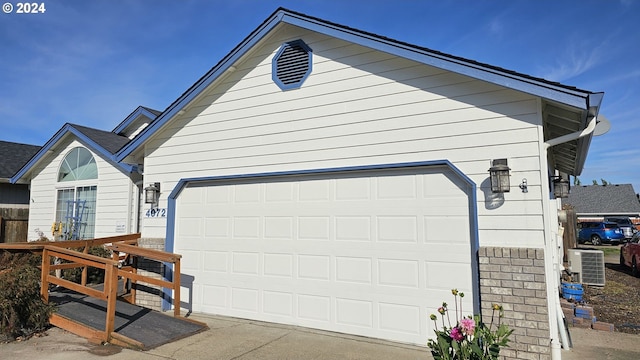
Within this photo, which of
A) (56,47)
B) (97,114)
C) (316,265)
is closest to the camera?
(316,265)

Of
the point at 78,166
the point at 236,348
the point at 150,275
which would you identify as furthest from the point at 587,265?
the point at 78,166

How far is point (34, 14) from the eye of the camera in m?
7.91

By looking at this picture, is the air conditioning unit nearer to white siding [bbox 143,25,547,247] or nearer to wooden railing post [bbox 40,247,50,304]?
white siding [bbox 143,25,547,247]

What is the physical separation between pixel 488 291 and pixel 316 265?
2604 millimetres

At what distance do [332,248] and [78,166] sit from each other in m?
9.42

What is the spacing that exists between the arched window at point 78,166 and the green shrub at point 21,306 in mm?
5573

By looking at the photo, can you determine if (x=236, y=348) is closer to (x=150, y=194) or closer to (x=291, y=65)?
(x=150, y=194)

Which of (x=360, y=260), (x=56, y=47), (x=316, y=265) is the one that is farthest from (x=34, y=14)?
(x=360, y=260)

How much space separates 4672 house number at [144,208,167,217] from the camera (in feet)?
24.8

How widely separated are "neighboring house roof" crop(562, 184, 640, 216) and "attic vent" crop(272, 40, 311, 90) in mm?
36669

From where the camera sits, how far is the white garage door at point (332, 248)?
5.25 metres

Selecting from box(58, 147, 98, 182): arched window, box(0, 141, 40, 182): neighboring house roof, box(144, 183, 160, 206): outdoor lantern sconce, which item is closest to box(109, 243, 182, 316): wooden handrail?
box(144, 183, 160, 206): outdoor lantern sconce

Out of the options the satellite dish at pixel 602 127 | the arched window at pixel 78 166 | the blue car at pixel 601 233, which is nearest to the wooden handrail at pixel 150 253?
the arched window at pixel 78 166

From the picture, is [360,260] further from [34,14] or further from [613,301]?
[34,14]
